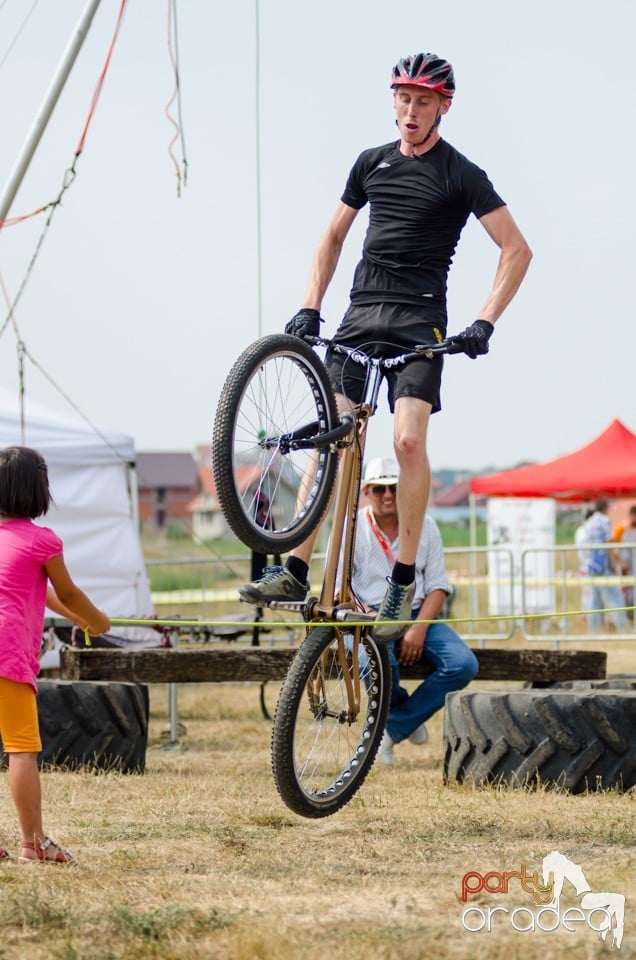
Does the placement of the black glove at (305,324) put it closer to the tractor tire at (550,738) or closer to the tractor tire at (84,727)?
the tractor tire at (550,738)

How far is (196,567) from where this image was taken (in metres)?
14.8

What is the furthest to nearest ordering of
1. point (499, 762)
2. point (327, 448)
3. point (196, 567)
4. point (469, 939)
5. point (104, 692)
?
point (196, 567) < point (104, 692) < point (499, 762) < point (327, 448) < point (469, 939)

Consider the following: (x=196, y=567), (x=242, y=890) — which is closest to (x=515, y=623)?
(x=196, y=567)

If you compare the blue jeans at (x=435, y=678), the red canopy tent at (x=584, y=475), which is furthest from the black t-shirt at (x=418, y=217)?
the red canopy tent at (x=584, y=475)

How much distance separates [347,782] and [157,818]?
0.88 m

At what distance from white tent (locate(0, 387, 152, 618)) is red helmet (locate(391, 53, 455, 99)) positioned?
7738 mm

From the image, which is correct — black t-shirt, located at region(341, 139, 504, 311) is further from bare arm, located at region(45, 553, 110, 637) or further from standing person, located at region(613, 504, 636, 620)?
standing person, located at region(613, 504, 636, 620)

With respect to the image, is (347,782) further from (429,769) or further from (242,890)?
(429,769)


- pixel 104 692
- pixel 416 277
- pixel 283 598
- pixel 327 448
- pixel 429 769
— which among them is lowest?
pixel 429 769

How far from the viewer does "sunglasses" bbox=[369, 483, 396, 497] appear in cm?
816

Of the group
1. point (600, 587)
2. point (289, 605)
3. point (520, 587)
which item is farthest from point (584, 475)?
point (289, 605)

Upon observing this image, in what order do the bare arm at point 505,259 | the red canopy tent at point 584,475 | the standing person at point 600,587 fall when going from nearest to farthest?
the bare arm at point 505,259, the standing person at point 600,587, the red canopy tent at point 584,475

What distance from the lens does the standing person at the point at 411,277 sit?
18.5ft

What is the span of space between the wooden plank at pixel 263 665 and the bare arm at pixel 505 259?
3068 mm
